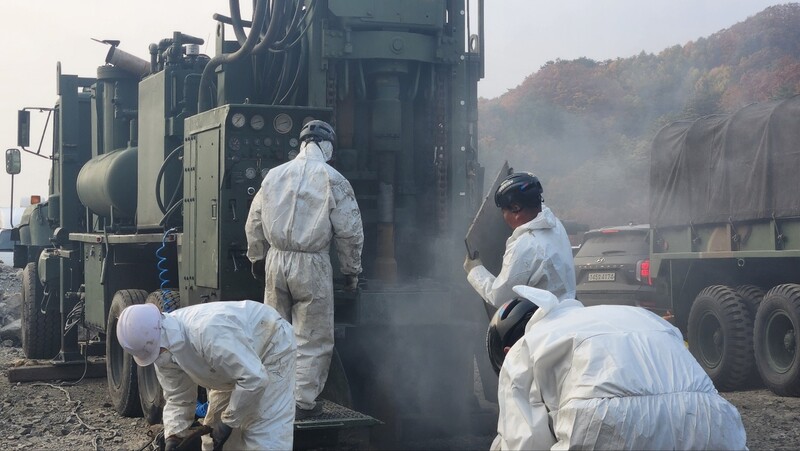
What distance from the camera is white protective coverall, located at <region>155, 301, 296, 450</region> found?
523cm

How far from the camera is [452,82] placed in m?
9.14

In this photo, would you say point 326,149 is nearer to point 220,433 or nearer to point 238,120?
point 238,120

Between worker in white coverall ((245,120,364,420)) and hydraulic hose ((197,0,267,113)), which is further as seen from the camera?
hydraulic hose ((197,0,267,113))

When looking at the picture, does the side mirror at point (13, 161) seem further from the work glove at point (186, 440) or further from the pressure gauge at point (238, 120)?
the work glove at point (186, 440)

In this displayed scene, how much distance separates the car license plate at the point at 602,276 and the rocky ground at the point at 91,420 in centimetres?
360

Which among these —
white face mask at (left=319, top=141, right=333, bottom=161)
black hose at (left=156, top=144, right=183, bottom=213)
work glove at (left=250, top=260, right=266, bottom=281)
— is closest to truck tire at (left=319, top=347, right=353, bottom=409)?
work glove at (left=250, top=260, right=266, bottom=281)

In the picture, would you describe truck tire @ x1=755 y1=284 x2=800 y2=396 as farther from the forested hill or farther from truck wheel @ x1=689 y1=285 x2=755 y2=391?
the forested hill

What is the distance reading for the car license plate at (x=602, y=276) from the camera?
596 inches

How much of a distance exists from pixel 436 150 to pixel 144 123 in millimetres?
3598

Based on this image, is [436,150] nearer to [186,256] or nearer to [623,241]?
[186,256]

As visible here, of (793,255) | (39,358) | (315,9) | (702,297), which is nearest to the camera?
(315,9)

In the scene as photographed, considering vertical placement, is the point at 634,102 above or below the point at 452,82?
above

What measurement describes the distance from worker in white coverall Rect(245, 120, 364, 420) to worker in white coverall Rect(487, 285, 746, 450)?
3858mm

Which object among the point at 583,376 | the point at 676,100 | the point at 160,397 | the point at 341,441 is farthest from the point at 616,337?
the point at 676,100
